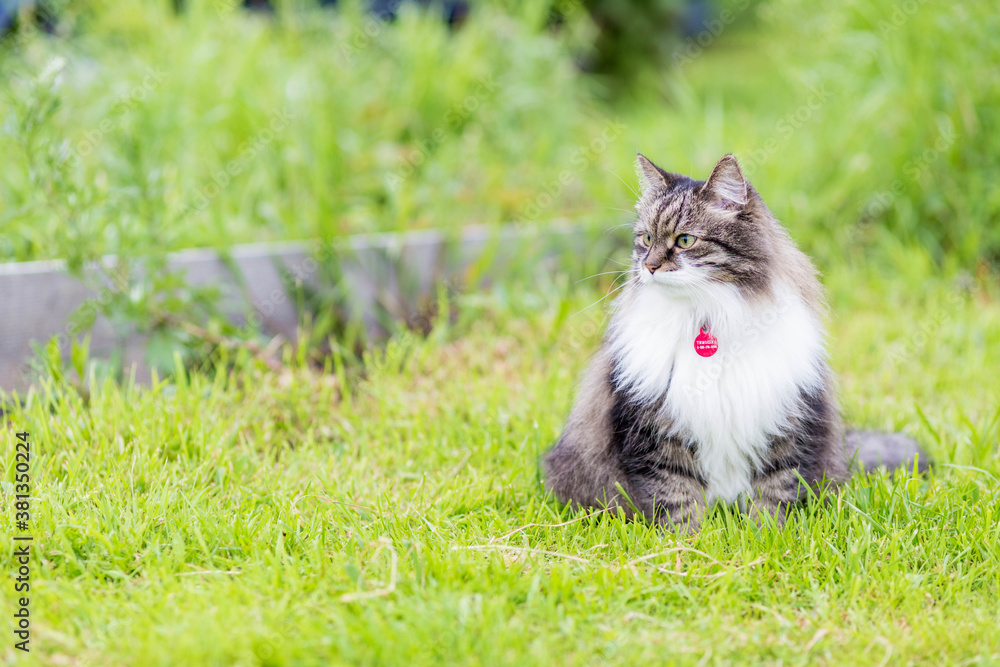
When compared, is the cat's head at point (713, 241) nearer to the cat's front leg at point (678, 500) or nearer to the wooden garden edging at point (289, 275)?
the cat's front leg at point (678, 500)

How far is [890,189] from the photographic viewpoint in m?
5.16

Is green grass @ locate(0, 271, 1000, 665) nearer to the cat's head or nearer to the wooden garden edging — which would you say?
the wooden garden edging

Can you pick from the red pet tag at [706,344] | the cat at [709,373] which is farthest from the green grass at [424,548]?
the red pet tag at [706,344]

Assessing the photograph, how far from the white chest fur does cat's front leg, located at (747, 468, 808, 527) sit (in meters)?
0.09

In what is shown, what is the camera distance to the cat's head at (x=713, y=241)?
232 cm

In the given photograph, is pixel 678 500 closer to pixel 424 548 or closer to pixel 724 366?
pixel 724 366

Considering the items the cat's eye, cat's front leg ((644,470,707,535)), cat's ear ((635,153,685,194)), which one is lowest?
cat's front leg ((644,470,707,535))

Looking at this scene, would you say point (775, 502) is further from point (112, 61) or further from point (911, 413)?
point (112, 61)

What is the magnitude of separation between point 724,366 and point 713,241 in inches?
14.4

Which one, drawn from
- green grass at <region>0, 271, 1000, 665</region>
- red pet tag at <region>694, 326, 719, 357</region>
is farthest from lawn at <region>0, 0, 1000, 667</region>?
red pet tag at <region>694, 326, 719, 357</region>

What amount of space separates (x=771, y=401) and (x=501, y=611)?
985 mm

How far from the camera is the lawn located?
2.07 metres

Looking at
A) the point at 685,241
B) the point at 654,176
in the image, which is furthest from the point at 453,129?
the point at 685,241

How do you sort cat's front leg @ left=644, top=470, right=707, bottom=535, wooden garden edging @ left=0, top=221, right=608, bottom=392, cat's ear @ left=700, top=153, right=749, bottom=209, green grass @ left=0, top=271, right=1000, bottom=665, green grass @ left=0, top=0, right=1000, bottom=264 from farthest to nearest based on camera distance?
1. green grass @ left=0, top=0, right=1000, bottom=264
2. wooden garden edging @ left=0, top=221, right=608, bottom=392
3. cat's front leg @ left=644, top=470, right=707, bottom=535
4. cat's ear @ left=700, top=153, right=749, bottom=209
5. green grass @ left=0, top=271, right=1000, bottom=665
